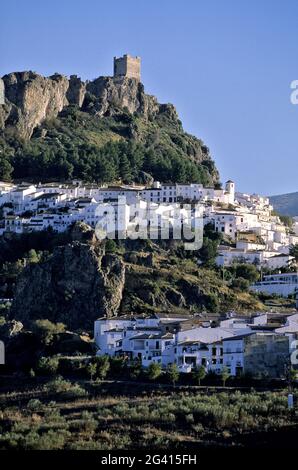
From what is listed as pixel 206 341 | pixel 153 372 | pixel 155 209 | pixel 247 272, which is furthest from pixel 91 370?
pixel 155 209

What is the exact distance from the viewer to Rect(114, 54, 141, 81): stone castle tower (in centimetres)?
12400

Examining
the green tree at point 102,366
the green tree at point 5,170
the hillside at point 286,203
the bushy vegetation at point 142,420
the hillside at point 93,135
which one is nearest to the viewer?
the bushy vegetation at point 142,420

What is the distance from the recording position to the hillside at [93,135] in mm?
99062

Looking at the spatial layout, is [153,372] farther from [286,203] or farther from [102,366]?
[286,203]

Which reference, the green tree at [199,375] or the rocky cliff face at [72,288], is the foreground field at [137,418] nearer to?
the green tree at [199,375]

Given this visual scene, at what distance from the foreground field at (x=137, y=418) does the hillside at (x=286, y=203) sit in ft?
348

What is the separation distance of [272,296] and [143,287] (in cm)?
990

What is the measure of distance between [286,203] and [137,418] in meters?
125

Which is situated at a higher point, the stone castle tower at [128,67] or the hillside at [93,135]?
the stone castle tower at [128,67]

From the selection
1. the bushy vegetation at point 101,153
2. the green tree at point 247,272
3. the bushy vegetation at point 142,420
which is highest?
the bushy vegetation at point 101,153

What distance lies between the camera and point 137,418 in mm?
46406

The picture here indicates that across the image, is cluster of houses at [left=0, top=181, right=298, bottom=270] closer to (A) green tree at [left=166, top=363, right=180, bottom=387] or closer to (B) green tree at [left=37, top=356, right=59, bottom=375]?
(B) green tree at [left=37, top=356, right=59, bottom=375]

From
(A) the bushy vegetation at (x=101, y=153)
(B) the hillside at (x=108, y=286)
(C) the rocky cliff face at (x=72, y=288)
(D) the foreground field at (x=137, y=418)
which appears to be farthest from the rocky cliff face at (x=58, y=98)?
(D) the foreground field at (x=137, y=418)

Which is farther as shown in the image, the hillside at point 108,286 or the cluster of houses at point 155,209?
the cluster of houses at point 155,209
